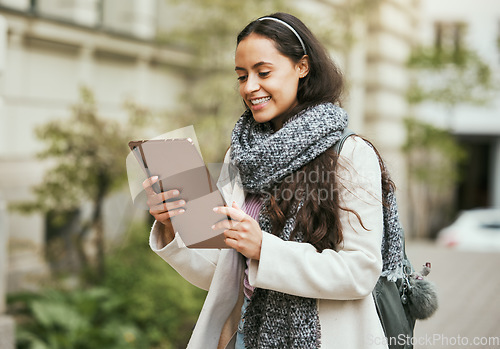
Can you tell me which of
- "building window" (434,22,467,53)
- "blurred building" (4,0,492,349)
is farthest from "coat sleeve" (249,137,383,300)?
"building window" (434,22,467,53)

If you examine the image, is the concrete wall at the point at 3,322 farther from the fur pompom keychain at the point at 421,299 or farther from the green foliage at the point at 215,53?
the fur pompom keychain at the point at 421,299

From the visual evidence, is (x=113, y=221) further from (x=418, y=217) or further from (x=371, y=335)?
(x=418, y=217)

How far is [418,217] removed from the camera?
18.7 meters

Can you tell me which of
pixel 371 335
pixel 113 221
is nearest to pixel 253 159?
pixel 371 335

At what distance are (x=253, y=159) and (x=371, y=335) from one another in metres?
0.70

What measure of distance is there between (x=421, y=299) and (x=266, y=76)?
990 millimetres

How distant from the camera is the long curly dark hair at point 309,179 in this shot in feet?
6.37

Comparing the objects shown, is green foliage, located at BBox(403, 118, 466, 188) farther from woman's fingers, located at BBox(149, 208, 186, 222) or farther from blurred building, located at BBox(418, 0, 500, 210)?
woman's fingers, located at BBox(149, 208, 186, 222)

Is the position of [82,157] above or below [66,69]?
below

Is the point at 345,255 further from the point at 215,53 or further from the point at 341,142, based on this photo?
the point at 215,53

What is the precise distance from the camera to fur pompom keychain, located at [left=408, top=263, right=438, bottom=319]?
2172mm

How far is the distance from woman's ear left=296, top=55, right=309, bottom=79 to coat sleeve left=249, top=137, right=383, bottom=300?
0.33 metres

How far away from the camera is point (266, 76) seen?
2.02 metres

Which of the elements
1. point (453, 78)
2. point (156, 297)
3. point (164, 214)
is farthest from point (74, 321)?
point (453, 78)
